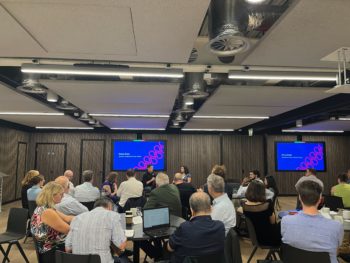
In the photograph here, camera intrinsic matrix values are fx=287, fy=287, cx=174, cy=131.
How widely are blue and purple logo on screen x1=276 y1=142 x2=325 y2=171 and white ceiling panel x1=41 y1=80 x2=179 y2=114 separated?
7.30 m

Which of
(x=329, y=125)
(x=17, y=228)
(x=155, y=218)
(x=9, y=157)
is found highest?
(x=329, y=125)

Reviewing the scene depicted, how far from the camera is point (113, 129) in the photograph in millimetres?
11742

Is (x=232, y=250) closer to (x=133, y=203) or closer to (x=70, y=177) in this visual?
(x=133, y=203)

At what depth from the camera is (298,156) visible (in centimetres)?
1219

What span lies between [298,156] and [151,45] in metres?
10.8

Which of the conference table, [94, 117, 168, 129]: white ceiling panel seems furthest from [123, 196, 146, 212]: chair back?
[94, 117, 168, 129]: white ceiling panel

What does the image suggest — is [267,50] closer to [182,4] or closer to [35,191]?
[182,4]

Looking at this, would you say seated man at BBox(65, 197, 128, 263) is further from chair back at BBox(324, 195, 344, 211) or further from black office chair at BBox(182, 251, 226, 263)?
chair back at BBox(324, 195, 344, 211)

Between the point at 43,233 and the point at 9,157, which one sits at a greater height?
the point at 9,157

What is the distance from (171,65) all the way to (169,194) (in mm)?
1847

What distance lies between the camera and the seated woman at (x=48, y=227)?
10.1 feet

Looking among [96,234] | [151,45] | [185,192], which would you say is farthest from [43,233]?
[185,192]

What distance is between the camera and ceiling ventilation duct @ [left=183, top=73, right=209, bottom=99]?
447 centimetres

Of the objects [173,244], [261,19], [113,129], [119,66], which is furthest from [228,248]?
[113,129]
